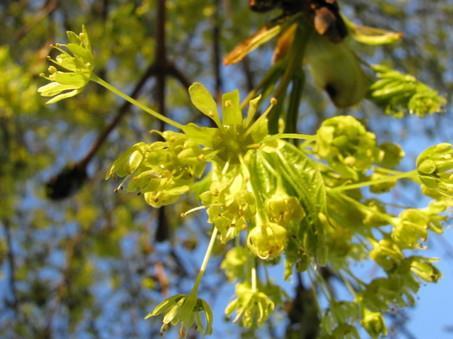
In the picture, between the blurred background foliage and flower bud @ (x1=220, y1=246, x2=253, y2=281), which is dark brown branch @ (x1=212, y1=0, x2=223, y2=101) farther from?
flower bud @ (x1=220, y1=246, x2=253, y2=281)

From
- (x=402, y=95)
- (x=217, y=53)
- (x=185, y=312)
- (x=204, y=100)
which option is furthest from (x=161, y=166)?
(x=217, y=53)

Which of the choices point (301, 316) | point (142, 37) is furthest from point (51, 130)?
point (301, 316)

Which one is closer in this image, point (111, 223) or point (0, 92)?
point (0, 92)

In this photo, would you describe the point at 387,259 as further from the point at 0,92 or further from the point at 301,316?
the point at 0,92

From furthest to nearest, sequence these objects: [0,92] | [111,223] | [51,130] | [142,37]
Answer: [51,130]
[111,223]
[142,37]
[0,92]

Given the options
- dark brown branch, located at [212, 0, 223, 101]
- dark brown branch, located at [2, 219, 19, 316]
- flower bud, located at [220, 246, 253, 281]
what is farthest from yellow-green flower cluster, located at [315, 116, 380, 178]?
dark brown branch, located at [2, 219, 19, 316]

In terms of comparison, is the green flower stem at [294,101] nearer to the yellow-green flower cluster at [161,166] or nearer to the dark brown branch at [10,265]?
the yellow-green flower cluster at [161,166]

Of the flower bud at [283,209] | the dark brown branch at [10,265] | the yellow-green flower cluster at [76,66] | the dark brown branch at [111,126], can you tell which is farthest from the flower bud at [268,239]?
the dark brown branch at [10,265]

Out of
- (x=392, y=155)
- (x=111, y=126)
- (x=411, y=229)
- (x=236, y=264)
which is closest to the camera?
(x=411, y=229)

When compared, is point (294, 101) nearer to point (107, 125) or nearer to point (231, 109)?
point (231, 109)
